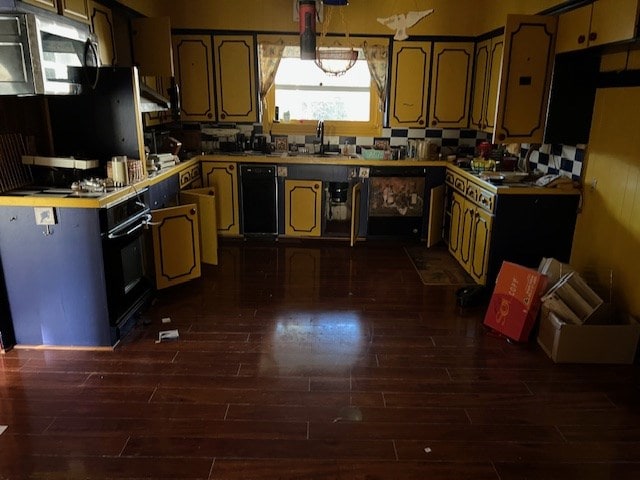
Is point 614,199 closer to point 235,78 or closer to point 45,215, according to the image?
point 45,215

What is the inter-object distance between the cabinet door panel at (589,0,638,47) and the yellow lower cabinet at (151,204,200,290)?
3.02 metres

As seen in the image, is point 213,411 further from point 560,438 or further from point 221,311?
point 560,438

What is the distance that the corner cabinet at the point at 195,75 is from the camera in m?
5.06

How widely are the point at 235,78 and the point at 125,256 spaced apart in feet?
9.03

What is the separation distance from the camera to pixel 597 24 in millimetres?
2912

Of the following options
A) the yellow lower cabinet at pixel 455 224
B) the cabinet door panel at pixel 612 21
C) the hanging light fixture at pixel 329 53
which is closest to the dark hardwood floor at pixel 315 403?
the yellow lower cabinet at pixel 455 224

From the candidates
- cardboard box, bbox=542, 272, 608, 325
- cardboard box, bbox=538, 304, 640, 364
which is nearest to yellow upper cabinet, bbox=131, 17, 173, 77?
cardboard box, bbox=542, 272, 608, 325

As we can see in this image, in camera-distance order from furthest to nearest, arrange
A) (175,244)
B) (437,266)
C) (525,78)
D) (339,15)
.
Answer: (339,15)
(437,266)
(175,244)
(525,78)

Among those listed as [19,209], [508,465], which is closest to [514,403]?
[508,465]

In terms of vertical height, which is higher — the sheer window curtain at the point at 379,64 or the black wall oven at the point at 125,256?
the sheer window curtain at the point at 379,64

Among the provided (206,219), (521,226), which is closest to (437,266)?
(521,226)

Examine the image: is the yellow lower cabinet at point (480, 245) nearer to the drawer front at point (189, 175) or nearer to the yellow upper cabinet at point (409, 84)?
the yellow upper cabinet at point (409, 84)

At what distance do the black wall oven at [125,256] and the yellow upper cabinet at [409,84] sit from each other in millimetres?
2976

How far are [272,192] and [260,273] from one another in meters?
1.17
